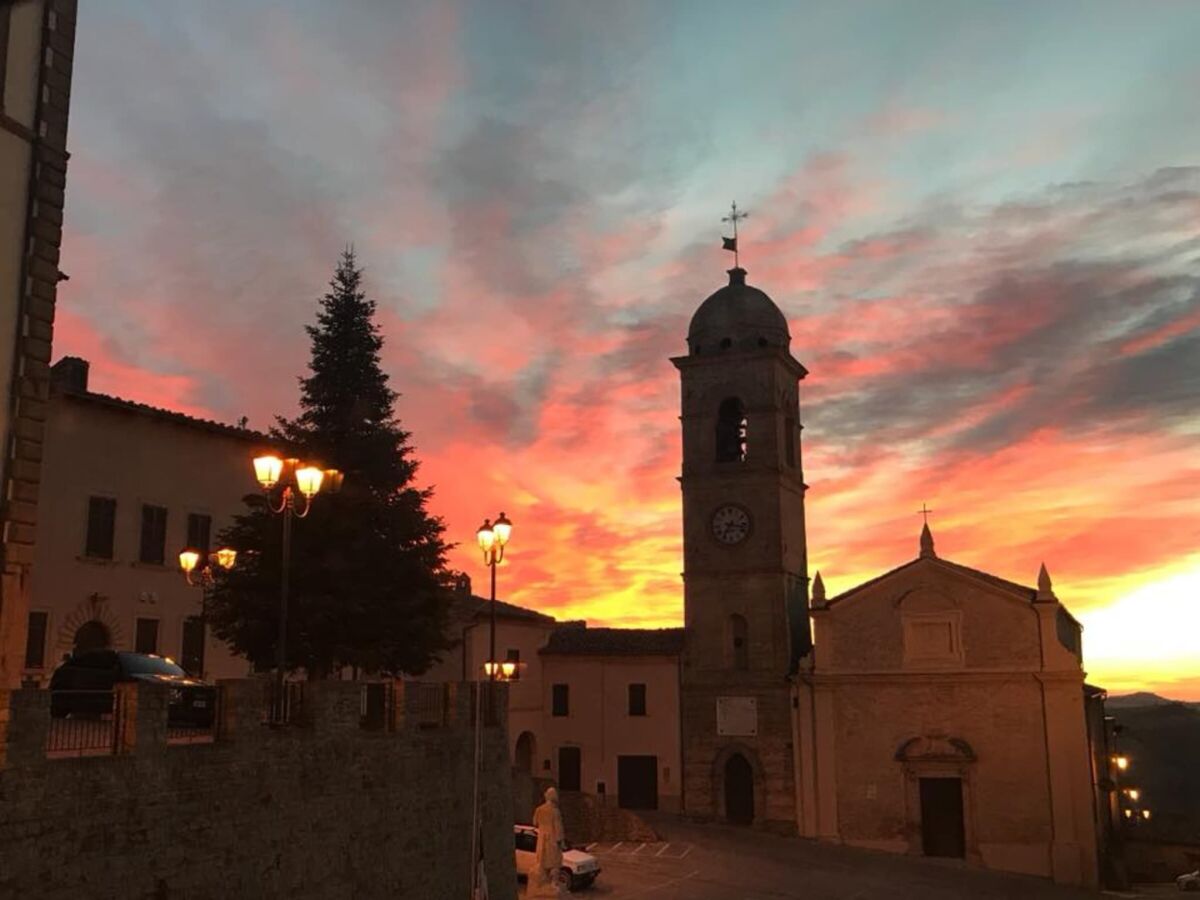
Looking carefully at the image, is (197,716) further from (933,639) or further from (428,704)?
(933,639)

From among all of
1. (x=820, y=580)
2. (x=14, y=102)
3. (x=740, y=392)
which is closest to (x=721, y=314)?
(x=740, y=392)

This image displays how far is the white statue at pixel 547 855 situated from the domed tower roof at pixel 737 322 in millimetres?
31693

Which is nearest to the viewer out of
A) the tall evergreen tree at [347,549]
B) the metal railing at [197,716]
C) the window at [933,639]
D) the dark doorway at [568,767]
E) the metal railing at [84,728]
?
the metal railing at [84,728]

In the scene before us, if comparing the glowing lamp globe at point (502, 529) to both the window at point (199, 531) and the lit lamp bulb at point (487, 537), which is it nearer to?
the lit lamp bulb at point (487, 537)

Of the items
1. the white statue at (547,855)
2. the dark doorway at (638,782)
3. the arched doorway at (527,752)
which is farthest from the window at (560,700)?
the white statue at (547,855)

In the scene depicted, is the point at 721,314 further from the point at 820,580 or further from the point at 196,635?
the point at 196,635

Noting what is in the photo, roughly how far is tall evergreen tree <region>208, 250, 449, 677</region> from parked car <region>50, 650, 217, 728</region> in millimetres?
6509

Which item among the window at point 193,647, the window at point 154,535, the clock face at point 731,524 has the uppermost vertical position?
the clock face at point 731,524

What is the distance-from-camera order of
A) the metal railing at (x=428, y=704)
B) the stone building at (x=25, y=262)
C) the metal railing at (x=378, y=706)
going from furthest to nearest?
the metal railing at (x=428, y=704), the metal railing at (x=378, y=706), the stone building at (x=25, y=262)

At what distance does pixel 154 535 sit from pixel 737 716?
25757mm

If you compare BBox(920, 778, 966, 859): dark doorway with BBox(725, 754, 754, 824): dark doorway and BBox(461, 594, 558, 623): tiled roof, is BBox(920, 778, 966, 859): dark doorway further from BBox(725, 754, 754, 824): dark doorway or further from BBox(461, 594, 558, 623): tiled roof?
BBox(461, 594, 558, 623): tiled roof

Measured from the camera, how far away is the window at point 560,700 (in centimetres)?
5022

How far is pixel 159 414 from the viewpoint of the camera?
32.4m

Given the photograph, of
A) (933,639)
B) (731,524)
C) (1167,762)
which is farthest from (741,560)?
(1167,762)
